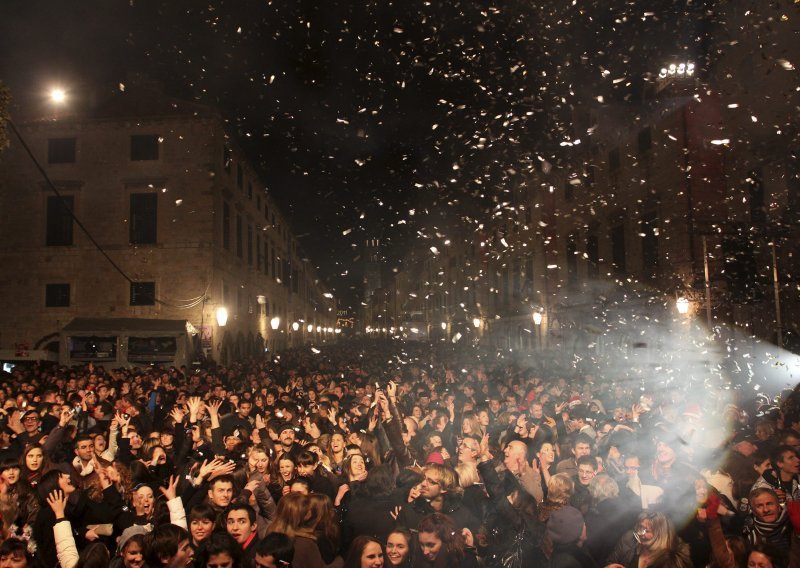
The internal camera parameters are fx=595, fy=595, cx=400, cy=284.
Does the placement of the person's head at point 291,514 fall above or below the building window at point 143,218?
below

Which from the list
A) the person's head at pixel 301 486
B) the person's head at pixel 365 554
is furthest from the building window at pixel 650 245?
the person's head at pixel 365 554

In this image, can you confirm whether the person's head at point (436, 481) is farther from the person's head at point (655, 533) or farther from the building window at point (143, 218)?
the building window at point (143, 218)

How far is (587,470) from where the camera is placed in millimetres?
5512

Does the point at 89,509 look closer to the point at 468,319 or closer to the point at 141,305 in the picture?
the point at 141,305

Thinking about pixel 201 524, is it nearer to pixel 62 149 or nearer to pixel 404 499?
pixel 404 499

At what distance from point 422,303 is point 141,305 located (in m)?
48.1

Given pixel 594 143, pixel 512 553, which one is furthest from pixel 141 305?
pixel 512 553

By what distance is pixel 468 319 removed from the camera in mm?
46094

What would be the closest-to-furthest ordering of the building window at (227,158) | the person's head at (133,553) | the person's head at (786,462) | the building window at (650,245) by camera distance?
the person's head at (133,553) → the person's head at (786,462) → the building window at (650,245) → the building window at (227,158)

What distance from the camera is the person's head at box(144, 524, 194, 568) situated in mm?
3977

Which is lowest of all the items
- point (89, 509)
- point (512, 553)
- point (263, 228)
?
point (512, 553)

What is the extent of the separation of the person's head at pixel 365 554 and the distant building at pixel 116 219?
2240 centimetres

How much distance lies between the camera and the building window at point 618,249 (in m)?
23.3

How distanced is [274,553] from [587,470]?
3.01 metres
